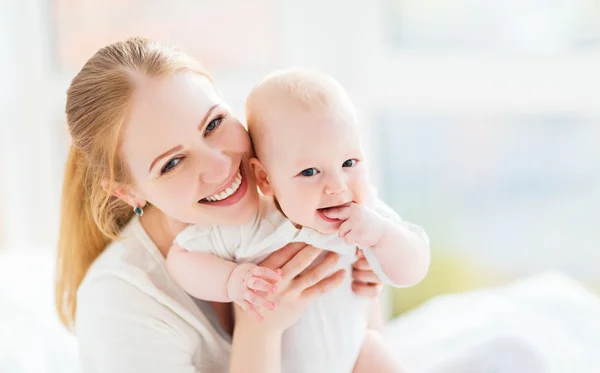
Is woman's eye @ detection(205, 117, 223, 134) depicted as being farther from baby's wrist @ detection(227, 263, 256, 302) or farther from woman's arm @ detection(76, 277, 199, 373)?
woman's arm @ detection(76, 277, 199, 373)

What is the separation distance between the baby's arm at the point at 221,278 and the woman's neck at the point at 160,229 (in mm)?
83

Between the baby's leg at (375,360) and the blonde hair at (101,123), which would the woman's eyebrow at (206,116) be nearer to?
the blonde hair at (101,123)

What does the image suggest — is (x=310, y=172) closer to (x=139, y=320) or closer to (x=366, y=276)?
(x=366, y=276)

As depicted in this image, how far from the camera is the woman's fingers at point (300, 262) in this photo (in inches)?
53.7

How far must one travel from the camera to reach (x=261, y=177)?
1.36 meters

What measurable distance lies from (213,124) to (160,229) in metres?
0.31

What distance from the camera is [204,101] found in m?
1.32

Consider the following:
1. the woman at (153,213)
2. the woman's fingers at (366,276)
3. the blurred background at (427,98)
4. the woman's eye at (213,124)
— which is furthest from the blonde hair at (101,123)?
the blurred background at (427,98)

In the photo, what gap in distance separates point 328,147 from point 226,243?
30 cm

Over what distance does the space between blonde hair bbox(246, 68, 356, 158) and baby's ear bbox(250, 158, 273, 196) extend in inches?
1.0

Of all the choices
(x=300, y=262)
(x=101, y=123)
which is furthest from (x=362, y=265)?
(x=101, y=123)

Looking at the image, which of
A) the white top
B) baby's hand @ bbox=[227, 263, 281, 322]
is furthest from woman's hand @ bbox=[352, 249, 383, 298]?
the white top

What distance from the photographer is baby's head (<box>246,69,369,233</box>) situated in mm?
1244

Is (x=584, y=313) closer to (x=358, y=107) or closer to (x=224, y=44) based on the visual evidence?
(x=358, y=107)
